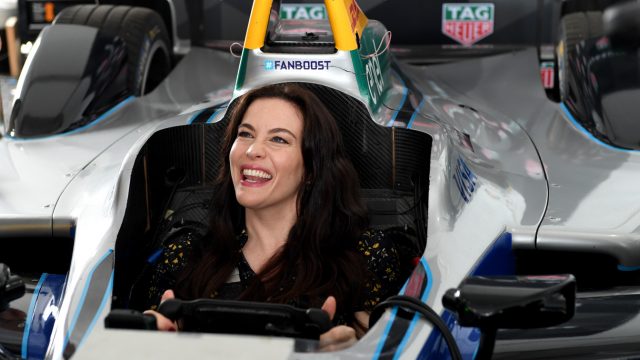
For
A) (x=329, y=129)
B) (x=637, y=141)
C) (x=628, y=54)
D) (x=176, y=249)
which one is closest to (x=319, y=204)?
(x=329, y=129)

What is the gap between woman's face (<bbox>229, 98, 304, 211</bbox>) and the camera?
240 cm

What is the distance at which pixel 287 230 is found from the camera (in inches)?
97.7

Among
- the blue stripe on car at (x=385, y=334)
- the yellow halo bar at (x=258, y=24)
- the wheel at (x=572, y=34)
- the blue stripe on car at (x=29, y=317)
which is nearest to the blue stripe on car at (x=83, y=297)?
the blue stripe on car at (x=29, y=317)

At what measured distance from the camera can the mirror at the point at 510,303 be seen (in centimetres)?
177

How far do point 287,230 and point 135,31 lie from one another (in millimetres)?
2200

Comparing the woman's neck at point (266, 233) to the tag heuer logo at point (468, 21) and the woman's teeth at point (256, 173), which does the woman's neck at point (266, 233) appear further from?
the tag heuer logo at point (468, 21)

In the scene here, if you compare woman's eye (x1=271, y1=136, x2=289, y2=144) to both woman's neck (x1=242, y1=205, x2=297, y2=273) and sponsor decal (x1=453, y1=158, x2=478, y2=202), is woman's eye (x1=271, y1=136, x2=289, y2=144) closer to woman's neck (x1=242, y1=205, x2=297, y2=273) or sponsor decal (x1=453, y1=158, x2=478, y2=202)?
woman's neck (x1=242, y1=205, x2=297, y2=273)

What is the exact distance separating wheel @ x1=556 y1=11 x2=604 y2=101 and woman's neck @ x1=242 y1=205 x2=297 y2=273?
1966mm

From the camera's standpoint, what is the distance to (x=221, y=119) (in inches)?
115

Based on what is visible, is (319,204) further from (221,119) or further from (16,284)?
(16,284)

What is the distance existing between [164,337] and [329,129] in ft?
2.59

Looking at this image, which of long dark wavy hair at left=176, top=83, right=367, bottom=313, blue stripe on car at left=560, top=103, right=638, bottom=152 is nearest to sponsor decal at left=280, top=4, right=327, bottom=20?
blue stripe on car at left=560, top=103, right=638, bottom=152

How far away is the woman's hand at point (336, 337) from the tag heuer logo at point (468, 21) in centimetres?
289

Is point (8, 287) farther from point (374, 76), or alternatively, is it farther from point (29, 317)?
point (374, 76)
